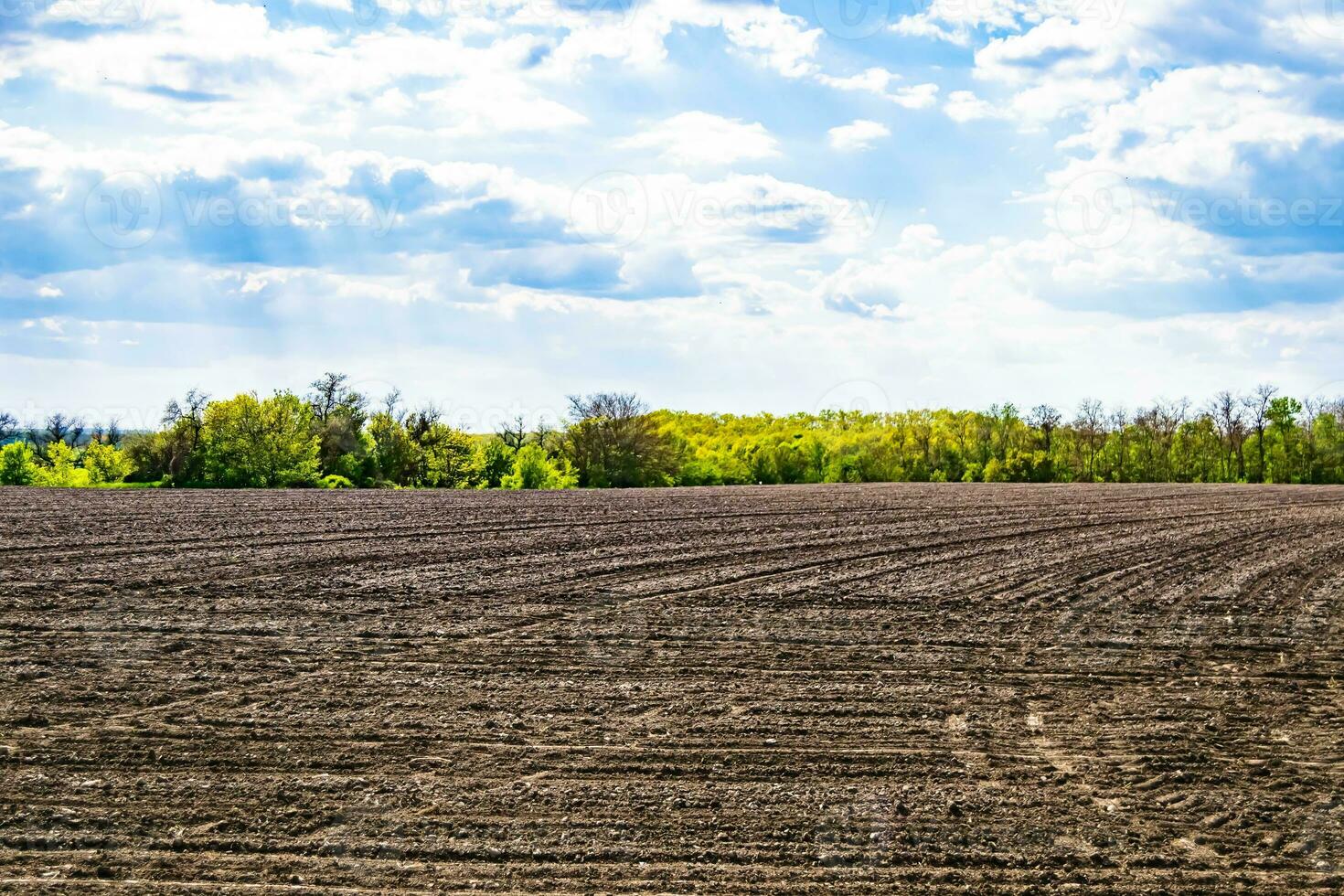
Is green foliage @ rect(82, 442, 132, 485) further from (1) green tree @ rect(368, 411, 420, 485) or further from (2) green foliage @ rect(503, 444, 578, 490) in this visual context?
(2) green foliage @ rect(503, 444, 578, 490)

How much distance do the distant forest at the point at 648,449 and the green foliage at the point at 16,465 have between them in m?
0.08

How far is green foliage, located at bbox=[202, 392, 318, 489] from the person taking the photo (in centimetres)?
6253

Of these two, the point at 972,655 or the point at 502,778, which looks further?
the point at 972,655

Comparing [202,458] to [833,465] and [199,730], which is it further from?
[199,730]

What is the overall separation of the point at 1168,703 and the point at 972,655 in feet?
8.44

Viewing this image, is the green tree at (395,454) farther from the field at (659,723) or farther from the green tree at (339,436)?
the field at (659,723)

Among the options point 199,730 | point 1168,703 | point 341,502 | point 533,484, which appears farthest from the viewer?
point 533,484

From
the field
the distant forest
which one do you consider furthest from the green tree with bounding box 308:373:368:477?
the field

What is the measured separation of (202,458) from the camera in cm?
6562

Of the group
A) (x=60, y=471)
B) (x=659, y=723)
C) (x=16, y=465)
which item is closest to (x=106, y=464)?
(x=60, y=471)

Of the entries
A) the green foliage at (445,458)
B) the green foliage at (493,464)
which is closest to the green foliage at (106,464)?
the green foliage at (445,458)

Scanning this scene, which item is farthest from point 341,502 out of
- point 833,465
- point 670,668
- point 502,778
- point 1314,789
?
point 833,465

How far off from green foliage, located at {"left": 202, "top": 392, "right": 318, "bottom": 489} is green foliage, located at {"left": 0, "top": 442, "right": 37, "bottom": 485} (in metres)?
11.7

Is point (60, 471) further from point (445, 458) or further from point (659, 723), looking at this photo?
point (659, 723)
